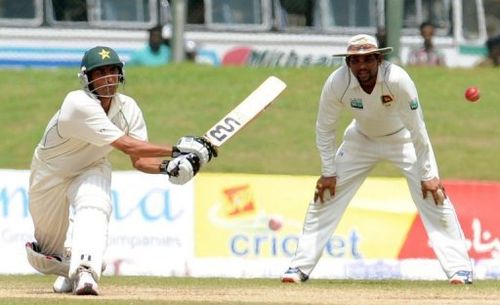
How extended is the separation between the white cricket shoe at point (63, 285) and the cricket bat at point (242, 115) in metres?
1.25

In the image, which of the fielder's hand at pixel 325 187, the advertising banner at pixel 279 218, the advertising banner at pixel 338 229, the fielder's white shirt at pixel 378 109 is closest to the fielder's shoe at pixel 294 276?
the fielder's hand at pixel 325 187

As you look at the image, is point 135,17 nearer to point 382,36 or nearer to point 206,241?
point 382,36

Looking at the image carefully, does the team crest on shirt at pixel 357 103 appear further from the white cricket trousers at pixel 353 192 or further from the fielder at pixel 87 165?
the fielder at pixel 87 165

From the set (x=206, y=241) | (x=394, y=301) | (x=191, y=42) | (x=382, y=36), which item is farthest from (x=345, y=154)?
(x=191, y=42)

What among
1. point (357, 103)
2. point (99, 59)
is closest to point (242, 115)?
point (99, 59)

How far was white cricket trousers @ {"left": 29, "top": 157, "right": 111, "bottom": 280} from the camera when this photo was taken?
8.83 m

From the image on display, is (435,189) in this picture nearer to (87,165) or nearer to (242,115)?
(242,115)

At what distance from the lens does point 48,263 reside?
9430mm

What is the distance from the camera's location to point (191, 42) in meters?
21.1

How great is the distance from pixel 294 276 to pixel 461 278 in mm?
1115

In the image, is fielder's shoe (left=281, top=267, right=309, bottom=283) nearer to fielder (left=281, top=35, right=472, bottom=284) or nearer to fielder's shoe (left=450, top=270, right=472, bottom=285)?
fielder (left=281, top=35, right=472, bottom=284)

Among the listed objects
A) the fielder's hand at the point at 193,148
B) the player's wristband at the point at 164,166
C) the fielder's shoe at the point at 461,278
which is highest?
the fielder's hand at the point at 193,148

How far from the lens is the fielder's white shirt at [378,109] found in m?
9.95

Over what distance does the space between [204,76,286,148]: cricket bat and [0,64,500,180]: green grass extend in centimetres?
739
